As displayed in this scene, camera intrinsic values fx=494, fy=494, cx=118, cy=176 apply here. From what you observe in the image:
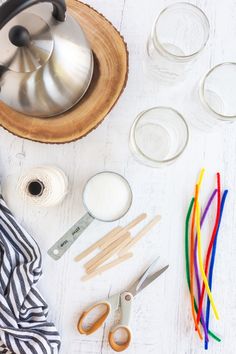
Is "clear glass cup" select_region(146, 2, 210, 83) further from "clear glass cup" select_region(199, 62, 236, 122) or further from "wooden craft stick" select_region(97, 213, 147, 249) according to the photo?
"wooden craft stick" select_region(97, 213, 147, 249)

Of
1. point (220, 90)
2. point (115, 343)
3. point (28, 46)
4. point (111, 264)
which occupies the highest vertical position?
point (220, 90)

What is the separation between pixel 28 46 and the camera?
59 cm

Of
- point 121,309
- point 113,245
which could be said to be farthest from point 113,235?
point 121,309

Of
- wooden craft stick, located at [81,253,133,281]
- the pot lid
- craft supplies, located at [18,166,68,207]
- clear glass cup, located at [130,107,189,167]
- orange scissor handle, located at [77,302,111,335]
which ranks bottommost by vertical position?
orange scissor handle, located at [77,302,111,335]

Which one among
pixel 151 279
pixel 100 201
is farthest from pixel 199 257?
pixel 100 201

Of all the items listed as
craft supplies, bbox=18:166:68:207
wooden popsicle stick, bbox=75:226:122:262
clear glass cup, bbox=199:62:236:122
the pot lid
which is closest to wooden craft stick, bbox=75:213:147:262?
wooden popsicle stick, bbox=75:226:122:262

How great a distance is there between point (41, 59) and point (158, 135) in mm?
292

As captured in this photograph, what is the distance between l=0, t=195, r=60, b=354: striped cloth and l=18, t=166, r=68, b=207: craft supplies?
0.06 meters

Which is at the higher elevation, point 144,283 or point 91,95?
point 91,95

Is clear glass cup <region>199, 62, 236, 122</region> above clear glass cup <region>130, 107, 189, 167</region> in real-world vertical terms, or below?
above

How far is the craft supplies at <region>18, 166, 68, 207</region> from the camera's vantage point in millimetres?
782

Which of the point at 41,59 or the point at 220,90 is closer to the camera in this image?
the point at 41,59

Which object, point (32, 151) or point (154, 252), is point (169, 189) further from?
point (32, 151)

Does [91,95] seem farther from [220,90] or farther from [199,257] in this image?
[199,257]
